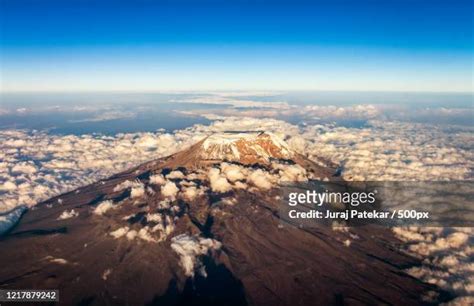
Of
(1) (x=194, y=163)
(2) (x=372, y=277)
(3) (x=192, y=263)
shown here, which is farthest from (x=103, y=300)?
(1) (x=194, y=163)

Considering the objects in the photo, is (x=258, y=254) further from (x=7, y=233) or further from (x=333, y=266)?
(x=7, y=233)

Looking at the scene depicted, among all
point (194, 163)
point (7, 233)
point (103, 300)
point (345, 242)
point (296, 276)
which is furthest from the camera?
point (194, 163)

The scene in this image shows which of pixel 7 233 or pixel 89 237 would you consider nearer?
pixel 89 237

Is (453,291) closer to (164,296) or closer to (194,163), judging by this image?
(164,296)

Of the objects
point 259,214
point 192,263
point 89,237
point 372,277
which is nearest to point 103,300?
point 192,263

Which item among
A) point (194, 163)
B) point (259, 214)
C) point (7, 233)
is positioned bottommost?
point (7, 233)

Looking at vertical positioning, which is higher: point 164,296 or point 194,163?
point 194,163

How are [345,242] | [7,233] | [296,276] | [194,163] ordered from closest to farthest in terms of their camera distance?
[296,276] < [345,242] < [7,233] < [194,163]
